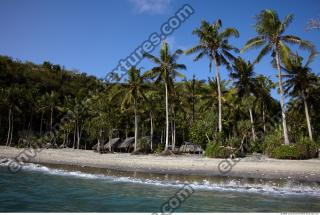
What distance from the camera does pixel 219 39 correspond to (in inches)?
1313

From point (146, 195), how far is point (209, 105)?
36.3 meters

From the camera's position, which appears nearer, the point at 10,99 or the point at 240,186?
the point at 240,186

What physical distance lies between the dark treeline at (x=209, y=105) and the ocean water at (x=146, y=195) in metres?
12.3

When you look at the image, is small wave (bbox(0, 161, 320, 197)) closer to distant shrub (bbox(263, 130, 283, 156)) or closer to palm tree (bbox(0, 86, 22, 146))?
distant shrub (bbox(263, 130, 283, 156))

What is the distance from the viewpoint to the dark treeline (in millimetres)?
30703

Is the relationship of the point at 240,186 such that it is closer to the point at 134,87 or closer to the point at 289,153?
the point at 289,153

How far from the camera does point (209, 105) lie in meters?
48.1

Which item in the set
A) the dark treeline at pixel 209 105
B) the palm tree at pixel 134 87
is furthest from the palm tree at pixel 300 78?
the palm tree at pixel 134 87

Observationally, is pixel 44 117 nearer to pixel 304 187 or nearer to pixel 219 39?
pixel 219 39

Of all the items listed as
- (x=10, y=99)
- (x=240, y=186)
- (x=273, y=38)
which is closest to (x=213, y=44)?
(x=273, y=38)

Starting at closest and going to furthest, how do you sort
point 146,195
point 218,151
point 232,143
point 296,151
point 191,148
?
1. point 146,195
2. point 296,151
3. point 218,151
4. point 232,143
5. point 191,148

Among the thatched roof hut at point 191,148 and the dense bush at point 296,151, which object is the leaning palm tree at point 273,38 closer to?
the dense bush at point 296,151

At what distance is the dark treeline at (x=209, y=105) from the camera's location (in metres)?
30.7

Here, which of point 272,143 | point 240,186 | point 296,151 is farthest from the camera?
point 272,143
